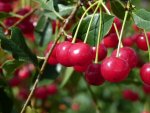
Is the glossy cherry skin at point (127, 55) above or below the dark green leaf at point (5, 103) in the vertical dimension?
above

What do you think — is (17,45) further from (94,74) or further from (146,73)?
(146,73)

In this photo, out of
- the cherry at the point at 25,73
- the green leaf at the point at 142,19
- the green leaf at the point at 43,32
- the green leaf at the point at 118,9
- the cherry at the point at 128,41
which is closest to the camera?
the green leaf at the point at 142,19

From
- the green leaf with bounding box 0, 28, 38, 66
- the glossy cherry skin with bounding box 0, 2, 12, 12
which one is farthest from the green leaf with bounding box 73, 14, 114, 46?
the glossy cherry skin with bounding box 0, 2, 12, 12

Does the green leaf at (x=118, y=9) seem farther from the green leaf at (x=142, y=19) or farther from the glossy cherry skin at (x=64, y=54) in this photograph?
the glossy cherry skin at (x=64, y=54)

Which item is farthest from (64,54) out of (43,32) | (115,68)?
(43,32)

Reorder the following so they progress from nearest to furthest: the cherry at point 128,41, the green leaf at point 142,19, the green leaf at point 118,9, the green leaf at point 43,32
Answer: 1. the green leaf at point 142,19
2. the green leaf at point 118,9
3. the green leaf at point 43,32
4. the cherry at point 128,41

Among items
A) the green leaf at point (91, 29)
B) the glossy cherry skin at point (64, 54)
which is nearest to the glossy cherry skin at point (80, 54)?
the glossy cherry skin at point (64, 54)

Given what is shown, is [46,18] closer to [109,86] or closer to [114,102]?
[109,86]

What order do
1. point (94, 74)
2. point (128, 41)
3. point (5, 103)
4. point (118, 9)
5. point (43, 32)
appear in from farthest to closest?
point (128, 41) → point (43, 32) → point (5, 103) → point (118, 9) → point (94, 74)
